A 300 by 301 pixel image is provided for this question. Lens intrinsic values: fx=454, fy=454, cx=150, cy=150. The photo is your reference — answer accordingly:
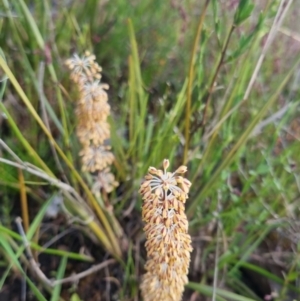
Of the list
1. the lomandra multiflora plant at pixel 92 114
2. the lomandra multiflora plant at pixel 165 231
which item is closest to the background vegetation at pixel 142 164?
the lomandra multiflora plant at pixel 92 114

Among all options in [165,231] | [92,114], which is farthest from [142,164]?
[165,231]

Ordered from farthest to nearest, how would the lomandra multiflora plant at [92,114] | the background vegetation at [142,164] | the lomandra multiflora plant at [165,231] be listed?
1. the background vegetation at [142,164]
2. the lomandra multiflora plant at [92,114]
3. the lomandra multiflora plant at [165,231]

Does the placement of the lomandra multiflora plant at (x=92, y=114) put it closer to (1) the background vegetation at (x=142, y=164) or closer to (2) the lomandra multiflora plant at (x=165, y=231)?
(1) the background vegetation at (x=142, y=164)

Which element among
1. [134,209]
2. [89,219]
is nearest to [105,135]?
[89,219]

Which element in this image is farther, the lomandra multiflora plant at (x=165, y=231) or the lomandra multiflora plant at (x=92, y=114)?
the lomandra multiflora plant at (x=92, y=114)

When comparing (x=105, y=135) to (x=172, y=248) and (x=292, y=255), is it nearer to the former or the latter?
(x=172, y=248)

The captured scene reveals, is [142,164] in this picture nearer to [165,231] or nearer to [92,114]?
[92,114]
